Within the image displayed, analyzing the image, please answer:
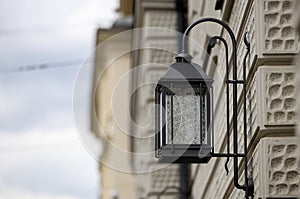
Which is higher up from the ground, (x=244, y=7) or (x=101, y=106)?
(x=244, y=7)

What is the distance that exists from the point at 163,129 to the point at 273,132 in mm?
646

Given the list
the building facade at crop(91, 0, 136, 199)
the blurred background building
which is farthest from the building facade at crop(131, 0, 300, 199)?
the building facade at crop(91, 0, 136, 199)

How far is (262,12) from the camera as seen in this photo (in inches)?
232

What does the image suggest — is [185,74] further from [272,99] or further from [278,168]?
[278,168]

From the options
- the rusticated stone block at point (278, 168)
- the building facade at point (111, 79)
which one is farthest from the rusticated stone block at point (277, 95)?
the building facade at point (111, 79)

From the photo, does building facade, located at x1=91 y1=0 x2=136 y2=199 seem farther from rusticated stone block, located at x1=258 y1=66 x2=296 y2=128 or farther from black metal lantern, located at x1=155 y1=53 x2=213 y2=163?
rusticated stone block, located at x1=258 y1=66 x2=296 y2=128

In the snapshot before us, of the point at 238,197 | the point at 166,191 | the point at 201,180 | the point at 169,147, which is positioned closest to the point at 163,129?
the point at 169,147

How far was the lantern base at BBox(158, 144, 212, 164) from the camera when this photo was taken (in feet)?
19.0

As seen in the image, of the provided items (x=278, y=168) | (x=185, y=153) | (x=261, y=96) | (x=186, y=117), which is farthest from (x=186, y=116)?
(x=278, y=168)

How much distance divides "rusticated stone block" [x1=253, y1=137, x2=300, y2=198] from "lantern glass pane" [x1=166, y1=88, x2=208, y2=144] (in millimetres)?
389

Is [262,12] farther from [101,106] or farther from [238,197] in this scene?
[101,106]

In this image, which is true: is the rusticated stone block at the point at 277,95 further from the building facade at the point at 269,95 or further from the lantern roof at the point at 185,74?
the lantern roof at the point at 185,74

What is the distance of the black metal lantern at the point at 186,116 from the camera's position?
5.82 metres

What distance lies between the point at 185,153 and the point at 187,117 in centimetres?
21
